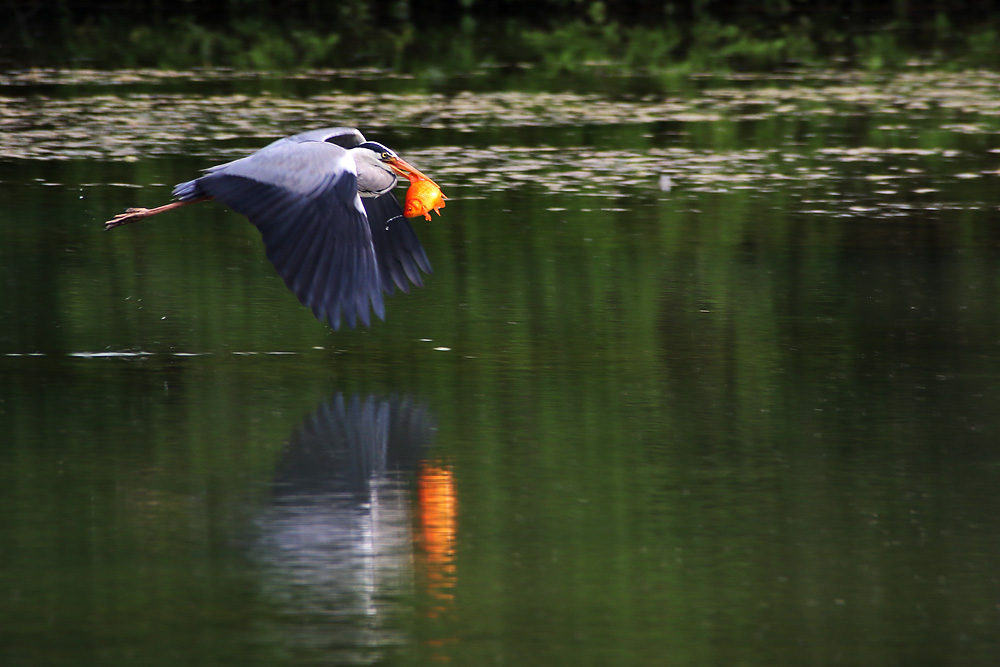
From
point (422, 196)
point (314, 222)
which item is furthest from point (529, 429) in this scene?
point (422, 196)

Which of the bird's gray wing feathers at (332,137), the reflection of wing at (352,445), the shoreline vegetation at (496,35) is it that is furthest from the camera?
the shoreline vegetation at (496,35)

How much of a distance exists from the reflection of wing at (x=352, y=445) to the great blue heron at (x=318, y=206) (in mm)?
325

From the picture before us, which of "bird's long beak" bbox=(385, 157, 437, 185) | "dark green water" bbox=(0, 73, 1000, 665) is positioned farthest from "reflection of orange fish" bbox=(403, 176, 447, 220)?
"dark green water" bbox=(0, 73, 1000, 665)

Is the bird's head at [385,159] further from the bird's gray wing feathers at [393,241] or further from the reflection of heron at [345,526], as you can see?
the reflection of heron at [345,526]

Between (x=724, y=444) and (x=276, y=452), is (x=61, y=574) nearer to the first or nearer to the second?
(x=276, y=452)

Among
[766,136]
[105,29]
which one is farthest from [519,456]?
[105,29]

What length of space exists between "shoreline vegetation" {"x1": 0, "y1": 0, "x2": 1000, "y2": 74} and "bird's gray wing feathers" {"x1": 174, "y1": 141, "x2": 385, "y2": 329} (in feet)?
34.6

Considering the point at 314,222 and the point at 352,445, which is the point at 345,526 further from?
the point at 314,222

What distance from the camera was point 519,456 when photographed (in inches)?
235

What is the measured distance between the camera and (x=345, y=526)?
5230 millimetres

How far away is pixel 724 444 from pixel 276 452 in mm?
1489

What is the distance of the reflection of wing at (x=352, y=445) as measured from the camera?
18.6ft

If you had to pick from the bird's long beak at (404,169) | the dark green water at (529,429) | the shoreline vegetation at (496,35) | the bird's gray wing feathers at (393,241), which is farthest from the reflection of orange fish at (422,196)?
the shoreline vegetation at (496,35)

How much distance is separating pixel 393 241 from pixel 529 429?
174 centimetres
